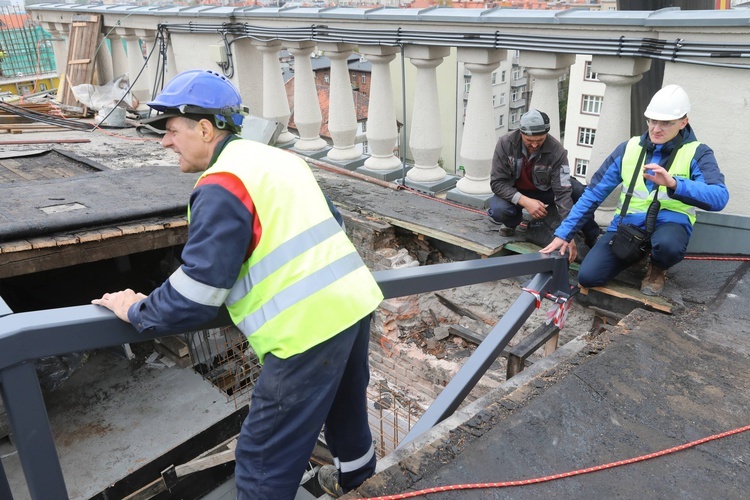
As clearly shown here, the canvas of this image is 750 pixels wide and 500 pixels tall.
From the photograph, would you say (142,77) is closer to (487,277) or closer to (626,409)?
(487,277)

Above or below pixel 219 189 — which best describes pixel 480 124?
below

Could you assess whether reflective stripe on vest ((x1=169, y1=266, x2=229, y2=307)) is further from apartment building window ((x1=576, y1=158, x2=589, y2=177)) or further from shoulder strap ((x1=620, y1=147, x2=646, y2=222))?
apartment building window ((x1=576, y1=158, x2=589, y2=177))

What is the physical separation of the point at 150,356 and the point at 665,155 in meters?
5.25

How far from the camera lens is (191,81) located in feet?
6.64

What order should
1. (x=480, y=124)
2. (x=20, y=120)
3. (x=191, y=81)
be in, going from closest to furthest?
(x=191, y=81) → (x=480, y=124) → (x=20, y=120)

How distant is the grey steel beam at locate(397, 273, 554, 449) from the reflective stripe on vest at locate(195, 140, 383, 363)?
30.3 inches

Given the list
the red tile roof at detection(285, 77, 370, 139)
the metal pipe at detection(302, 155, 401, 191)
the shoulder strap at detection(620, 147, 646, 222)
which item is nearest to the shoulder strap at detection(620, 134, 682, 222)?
the shoulder strap at detection(620, 147, 646, 222)

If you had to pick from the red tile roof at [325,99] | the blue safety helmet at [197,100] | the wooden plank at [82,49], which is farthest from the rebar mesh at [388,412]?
the red tile roof at [325,99]

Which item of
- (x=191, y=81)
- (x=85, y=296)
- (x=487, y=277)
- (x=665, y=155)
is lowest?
(x=85, y=296)

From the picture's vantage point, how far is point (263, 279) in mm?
2020

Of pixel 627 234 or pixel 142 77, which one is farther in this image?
pixel 142 77

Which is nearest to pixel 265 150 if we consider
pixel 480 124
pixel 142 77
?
pixel 480 124

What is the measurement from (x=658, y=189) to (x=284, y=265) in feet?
8.87

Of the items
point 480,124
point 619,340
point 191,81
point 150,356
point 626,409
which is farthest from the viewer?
point 150,356
